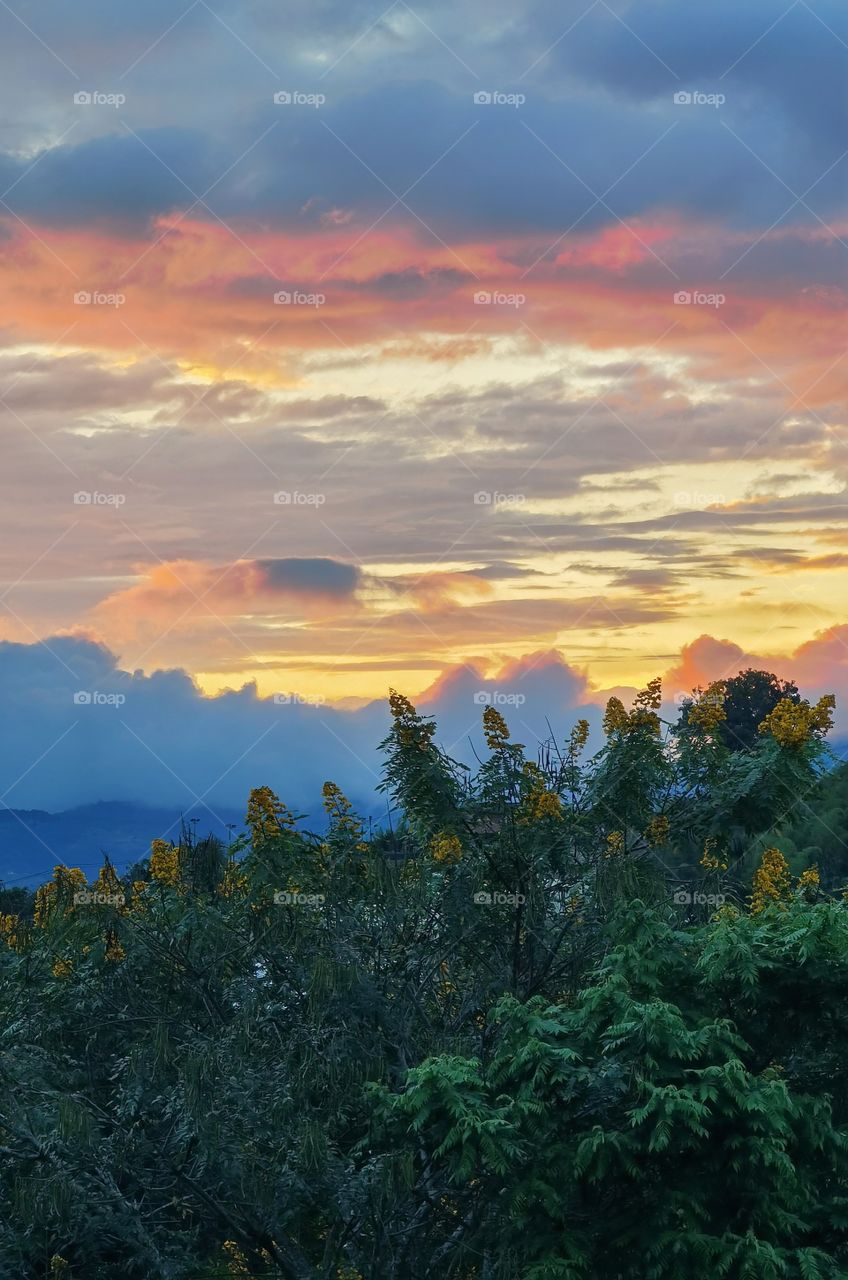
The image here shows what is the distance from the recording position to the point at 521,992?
1063 centimetres

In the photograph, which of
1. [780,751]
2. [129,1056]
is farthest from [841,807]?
[129,1056]

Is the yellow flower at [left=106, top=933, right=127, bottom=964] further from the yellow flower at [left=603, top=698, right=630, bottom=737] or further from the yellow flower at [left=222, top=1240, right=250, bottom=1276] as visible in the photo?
the yellow flower at [left=603, top=698, right=630, bottom=737]

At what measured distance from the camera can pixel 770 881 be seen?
40.8 ft

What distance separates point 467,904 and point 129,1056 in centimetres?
274

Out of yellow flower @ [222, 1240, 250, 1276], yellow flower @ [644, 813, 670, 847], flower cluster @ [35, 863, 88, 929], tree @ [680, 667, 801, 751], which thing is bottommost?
yellow flower @ [222, 1240, 250, 1276]

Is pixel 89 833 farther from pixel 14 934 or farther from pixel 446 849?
pixel 446 849

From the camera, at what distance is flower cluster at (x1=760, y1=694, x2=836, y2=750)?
11.9 m

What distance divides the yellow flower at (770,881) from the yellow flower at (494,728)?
102 inches

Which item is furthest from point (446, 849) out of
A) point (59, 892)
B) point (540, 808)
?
point (59, 892)

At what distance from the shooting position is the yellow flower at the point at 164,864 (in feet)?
38.6

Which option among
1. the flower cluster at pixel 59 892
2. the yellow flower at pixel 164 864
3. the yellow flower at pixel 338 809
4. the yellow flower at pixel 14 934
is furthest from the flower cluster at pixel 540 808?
the yellow flower at pixel 14 934

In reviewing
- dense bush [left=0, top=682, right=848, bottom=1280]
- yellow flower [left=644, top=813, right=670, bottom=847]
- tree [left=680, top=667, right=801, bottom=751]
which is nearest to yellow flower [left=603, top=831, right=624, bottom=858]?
dense bush [left=0, top=682, right=848, bottom=1280]

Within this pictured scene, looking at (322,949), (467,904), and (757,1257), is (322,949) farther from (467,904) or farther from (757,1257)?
(757,1257)

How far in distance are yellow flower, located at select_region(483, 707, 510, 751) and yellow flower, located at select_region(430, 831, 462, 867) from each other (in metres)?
0.88
